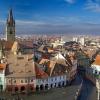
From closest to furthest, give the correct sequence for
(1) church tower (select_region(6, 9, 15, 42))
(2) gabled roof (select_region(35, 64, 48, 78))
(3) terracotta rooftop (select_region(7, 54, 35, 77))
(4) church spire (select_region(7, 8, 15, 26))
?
(3) terracotta rooftop (select_region(7, 54, 35, 77))
(2) gabled roof (select_region(35, 64, 48, 78))
(4) church spire (select_region(7, 8, 15, 26))
(1) church tower (select_region(6, 9, 15, 42))

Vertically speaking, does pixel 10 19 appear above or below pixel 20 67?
above

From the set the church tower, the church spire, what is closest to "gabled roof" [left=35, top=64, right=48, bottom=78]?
the church tower

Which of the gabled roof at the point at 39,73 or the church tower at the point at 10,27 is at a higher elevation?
the church tower at the point at 10,27

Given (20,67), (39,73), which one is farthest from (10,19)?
(39,73)

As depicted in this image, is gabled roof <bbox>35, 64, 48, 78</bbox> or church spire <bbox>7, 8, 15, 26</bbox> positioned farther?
church spire <bbox>7, 8, 15, 26</bbox>

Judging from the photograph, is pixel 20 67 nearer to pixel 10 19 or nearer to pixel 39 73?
pixel 39 73

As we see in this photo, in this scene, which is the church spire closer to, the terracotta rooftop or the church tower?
the church tower

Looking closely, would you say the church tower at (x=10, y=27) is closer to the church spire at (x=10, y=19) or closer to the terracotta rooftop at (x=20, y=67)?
the church spire at (x=10, y=19)

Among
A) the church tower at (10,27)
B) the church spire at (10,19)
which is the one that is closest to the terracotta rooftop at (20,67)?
the church tower at (10,27)

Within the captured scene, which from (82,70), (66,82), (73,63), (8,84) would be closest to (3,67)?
(8,84)

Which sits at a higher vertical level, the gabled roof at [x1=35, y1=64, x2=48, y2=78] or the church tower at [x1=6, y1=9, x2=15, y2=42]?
the church tower at [x1=6, y1=9, x2=15, y2=42]

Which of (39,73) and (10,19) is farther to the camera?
(10,19)
